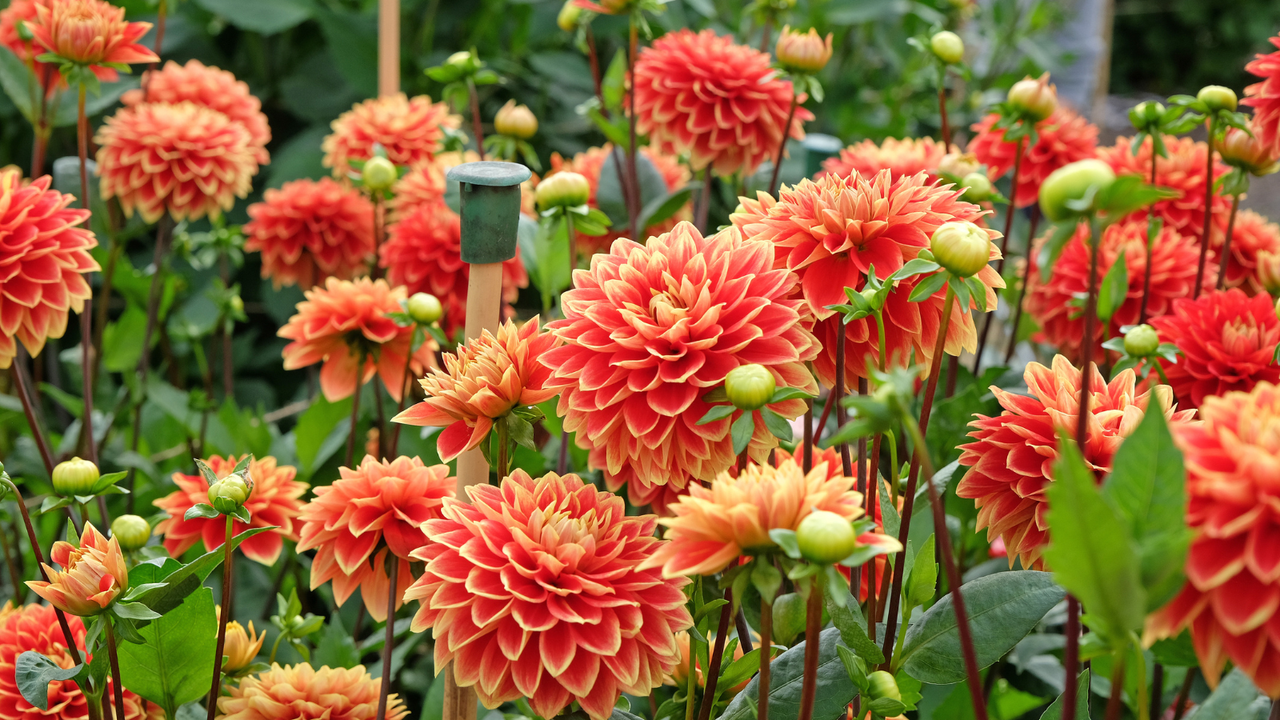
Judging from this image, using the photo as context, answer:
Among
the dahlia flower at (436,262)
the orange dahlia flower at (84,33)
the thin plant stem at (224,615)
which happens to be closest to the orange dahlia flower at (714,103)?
the dahlia flower at (436,262)

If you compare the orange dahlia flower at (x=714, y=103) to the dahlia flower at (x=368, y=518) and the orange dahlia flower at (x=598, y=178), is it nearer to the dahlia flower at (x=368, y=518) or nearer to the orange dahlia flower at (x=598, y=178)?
the orange dahlia flower at (x=598, y=178)

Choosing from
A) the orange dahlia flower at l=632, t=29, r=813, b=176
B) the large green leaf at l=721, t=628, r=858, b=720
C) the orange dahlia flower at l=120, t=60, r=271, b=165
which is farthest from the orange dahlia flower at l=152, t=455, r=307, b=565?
the orange dahlia flower at l=120, t=60, r=271, b=165

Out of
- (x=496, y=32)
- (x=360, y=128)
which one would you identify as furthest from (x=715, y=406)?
(x=496, y=32)

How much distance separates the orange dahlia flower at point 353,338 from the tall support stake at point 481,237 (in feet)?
0.71

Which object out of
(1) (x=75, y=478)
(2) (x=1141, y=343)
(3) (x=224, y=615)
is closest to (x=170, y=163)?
(1) (x=75, y=478)

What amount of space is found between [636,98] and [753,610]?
56 centimetres

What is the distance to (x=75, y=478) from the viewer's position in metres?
0.54

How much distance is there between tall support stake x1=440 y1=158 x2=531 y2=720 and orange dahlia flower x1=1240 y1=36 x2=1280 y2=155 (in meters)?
0.43

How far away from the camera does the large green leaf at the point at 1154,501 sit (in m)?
0.28

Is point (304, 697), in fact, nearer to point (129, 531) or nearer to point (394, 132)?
point (129, 531)

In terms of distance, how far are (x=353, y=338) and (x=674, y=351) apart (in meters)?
0.41

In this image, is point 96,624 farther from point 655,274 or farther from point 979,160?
point 979,160

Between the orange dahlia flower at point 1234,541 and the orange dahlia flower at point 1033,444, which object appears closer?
the orange dahlia flower at point 1234,541

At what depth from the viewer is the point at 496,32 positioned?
70.9 inches
